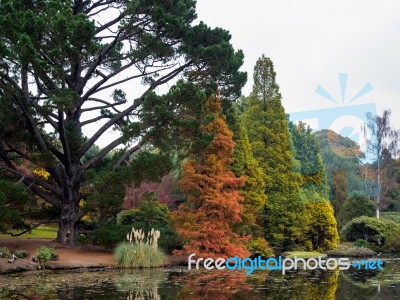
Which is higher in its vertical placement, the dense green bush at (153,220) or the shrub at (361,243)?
the dense green bush at (153,220)

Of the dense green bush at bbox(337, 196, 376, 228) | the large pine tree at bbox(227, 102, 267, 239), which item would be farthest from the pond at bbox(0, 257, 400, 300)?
the dense green bush at bbox(337, 196, 376, 228)

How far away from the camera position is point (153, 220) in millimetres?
20156

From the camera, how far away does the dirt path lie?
13.6 metres

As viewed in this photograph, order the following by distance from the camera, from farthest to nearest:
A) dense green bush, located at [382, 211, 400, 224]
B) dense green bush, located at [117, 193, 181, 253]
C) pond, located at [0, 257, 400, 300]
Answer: dense green bush, located at [382, 211, 400, 224]
dense green bush, located at [117, 193, 181, 253]
pond, located at [0, 257, 400, 300]

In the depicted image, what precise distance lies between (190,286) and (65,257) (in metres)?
6.40

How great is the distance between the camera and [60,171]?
18516 millimetres

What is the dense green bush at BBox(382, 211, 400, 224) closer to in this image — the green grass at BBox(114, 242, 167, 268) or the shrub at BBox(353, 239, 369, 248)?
the shrub at BBox(353, 239, 369, 248)

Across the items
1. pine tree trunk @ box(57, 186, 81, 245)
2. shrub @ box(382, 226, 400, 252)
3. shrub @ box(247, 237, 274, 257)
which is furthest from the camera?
shrub @ box(382, 226, 400, 252)

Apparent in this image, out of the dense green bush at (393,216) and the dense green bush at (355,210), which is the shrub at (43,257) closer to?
the dense green bush at (355,210)

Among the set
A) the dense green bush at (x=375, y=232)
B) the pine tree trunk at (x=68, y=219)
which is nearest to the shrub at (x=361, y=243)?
the dense green bush at (x=375, y=232)

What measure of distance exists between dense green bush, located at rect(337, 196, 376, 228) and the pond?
58.5 ft

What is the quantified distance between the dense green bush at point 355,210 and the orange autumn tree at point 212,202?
597 inches

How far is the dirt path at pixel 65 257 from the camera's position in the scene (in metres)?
13.6

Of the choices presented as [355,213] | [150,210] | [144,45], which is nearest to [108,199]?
[150,210]
